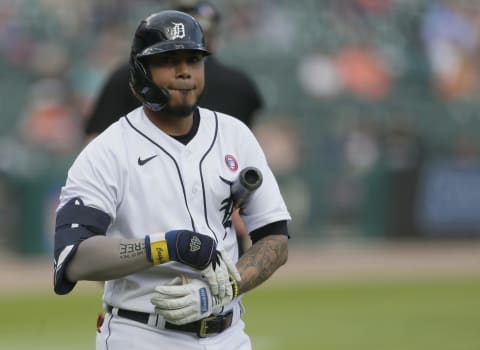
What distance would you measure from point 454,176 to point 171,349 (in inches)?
573

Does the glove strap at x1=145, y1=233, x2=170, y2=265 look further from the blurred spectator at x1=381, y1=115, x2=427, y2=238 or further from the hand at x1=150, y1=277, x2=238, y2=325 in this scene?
the blurred spectator at x1=381, y1=115, x2=427, y2=238

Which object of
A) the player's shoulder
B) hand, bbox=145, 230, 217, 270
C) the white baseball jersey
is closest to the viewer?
hand, bbox=145, 230, 217, 270

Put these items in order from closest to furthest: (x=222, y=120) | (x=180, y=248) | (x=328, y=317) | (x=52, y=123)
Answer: (x=180, y=248) < (x=222, y=120) < (x=328, y=317) < (x=52, y=123)

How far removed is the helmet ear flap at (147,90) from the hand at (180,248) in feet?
1.83

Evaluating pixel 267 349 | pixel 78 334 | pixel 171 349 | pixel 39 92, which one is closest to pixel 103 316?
pixel 171 349

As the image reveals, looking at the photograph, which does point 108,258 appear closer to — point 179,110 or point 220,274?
point 220,274

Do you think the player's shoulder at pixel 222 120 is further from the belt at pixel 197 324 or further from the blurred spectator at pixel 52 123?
the blurred spectator at pixel 52 123

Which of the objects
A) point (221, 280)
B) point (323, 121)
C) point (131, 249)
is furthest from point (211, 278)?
point (323, 121)

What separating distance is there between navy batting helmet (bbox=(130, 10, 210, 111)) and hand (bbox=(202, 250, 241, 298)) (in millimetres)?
627

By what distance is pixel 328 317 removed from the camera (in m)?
10.7

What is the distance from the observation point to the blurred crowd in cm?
1600

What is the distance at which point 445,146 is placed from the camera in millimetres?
17875

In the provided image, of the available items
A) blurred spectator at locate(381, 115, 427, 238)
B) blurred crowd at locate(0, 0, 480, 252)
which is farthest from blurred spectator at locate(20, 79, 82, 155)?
blurred spectator at locate(381, 115, 427, 238)

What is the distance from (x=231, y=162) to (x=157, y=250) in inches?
24.0
